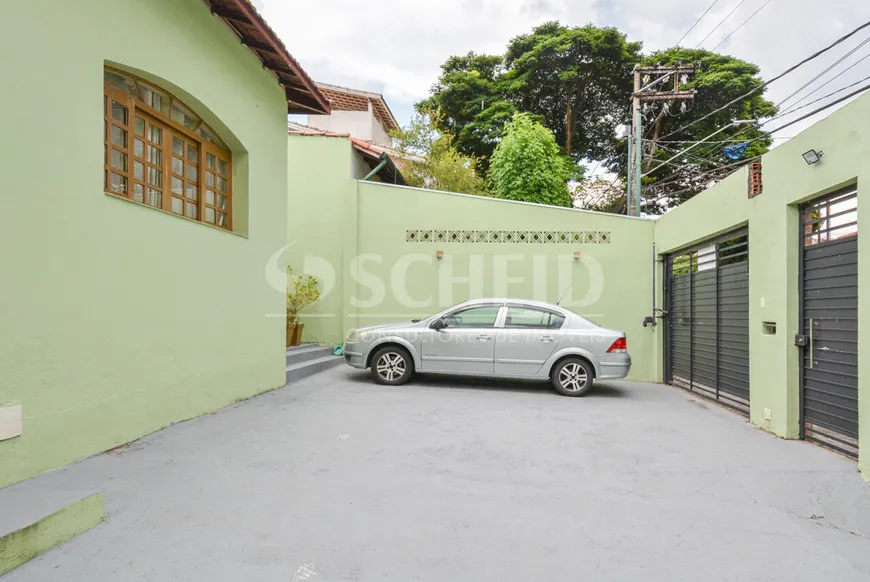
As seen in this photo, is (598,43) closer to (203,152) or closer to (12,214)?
(203,152)

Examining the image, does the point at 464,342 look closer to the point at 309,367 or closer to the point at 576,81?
the point at 309,367

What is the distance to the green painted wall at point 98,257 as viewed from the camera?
3209 millimetres

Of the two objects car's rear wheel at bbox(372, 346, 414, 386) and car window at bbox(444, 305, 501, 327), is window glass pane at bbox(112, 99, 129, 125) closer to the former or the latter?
car's rear wheel at bbox(372, 346, 414, 386)

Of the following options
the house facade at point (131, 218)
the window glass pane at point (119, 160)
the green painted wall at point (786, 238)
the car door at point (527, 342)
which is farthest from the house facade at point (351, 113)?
the green painted wall at point (786, 238)

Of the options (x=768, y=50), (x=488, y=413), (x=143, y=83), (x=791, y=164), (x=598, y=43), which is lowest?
(x=488, y=413)

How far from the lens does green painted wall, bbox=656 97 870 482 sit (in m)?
3.88

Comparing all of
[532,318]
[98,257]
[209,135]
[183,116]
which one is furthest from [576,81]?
[98,257]

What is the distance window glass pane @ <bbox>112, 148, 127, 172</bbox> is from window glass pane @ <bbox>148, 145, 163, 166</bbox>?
15.9 inches

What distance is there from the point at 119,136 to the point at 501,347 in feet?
17.9

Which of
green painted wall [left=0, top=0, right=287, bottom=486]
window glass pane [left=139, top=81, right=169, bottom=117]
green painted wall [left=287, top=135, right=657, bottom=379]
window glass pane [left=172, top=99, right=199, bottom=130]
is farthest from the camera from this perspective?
green painted wall [left=287, top=135, right=657, bottom=379]

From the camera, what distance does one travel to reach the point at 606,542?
2.84 meters

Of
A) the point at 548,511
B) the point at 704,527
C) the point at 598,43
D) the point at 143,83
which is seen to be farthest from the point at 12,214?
the point at 598,43

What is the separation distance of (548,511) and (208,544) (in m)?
2.08

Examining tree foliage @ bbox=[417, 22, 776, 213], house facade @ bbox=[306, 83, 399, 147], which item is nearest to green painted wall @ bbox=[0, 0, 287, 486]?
house facade @ bbox=[306, 83, 399, 147]
